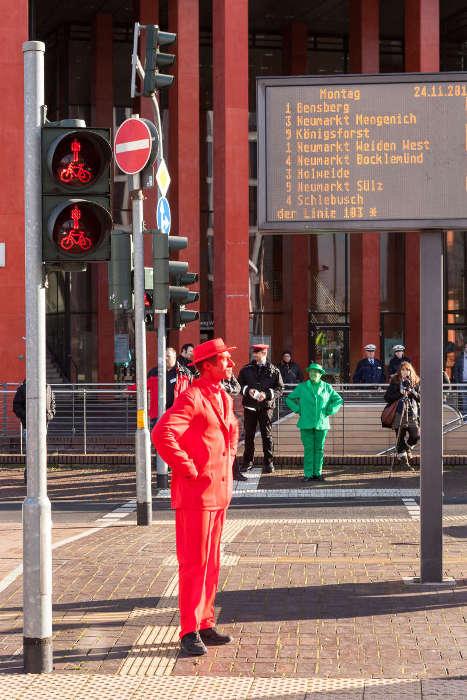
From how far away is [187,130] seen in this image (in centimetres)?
3072

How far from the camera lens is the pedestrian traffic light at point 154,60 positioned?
1330 cm

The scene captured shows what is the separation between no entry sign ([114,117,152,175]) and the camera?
12234mm

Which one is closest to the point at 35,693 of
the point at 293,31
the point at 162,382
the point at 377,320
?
the point at 162,382

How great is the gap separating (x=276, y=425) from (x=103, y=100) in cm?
2117

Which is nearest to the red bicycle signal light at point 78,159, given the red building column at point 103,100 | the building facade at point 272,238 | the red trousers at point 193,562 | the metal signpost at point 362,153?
the red trousers at point 193,562


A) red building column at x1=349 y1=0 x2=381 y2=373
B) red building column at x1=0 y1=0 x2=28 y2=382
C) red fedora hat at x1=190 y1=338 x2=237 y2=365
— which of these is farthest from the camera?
red building column at x1=349 y1=0 x2=381 y2=373

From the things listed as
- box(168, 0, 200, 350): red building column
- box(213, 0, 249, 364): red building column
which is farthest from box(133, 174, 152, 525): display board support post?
box(168, 0, 200, 350): red building column

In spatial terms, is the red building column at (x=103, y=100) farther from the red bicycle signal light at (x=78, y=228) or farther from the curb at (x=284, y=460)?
the red bicycle signal light at (x=78, y=228)

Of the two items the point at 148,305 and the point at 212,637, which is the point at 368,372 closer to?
the point at 148,305

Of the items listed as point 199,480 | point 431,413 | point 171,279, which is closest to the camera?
point 199,480

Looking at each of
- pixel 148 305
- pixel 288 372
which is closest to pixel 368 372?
pixel 288 372

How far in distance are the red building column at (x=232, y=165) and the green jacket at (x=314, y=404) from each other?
11092 millimetres

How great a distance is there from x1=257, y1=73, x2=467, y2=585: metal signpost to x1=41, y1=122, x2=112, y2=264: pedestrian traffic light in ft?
7.46

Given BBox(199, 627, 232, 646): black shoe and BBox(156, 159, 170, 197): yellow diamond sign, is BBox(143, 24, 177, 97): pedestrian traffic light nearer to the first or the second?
BBox(156, 159, 170, 197): yellow diamond sign
